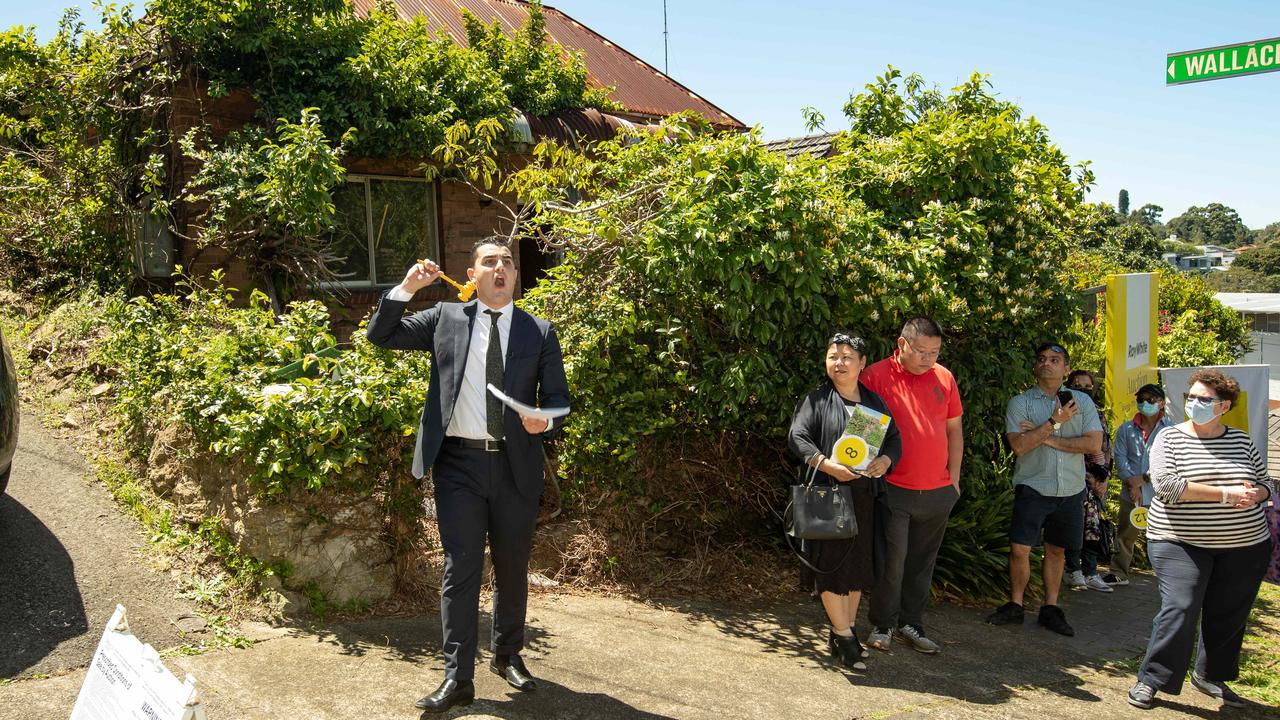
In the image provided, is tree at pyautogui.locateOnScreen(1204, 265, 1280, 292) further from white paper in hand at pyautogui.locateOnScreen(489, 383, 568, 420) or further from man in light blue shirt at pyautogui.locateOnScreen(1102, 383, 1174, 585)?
white paper in hand at pyautogui.locateOnScreen(489, 383, 568, 420)

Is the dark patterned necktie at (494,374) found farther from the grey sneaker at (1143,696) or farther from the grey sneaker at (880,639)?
the grey sneaker at (1143,696)

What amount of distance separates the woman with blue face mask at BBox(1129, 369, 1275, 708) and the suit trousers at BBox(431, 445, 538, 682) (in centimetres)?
314

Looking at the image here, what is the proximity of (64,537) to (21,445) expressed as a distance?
169 centimetres

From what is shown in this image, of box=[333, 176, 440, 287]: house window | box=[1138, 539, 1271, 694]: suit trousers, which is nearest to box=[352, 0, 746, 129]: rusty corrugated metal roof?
box=[333, 176, 440, 287]: house window

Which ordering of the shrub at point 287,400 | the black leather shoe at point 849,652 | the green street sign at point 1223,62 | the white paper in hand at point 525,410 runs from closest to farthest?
the white paper in hand at point 525,410, the shrub at point 287,400, the black leather shoe at point 849,652, the green street sign at point 1223,62

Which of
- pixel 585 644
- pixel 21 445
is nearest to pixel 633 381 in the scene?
pixel 585 644

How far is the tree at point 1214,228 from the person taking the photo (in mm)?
113062

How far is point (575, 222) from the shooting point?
19.7 ft

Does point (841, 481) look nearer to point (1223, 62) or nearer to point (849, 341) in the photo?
point (849, 341)

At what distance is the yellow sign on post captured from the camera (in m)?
7.00

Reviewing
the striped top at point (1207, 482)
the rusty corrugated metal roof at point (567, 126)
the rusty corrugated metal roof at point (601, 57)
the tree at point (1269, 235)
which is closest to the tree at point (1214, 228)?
the tree at point (1269, 235)

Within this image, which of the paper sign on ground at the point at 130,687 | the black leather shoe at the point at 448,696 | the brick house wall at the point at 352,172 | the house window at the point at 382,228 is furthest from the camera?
the house window at the point at 382,228

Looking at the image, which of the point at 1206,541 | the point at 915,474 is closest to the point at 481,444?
the point at 915,474

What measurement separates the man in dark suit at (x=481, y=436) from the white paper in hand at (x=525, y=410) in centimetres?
3
